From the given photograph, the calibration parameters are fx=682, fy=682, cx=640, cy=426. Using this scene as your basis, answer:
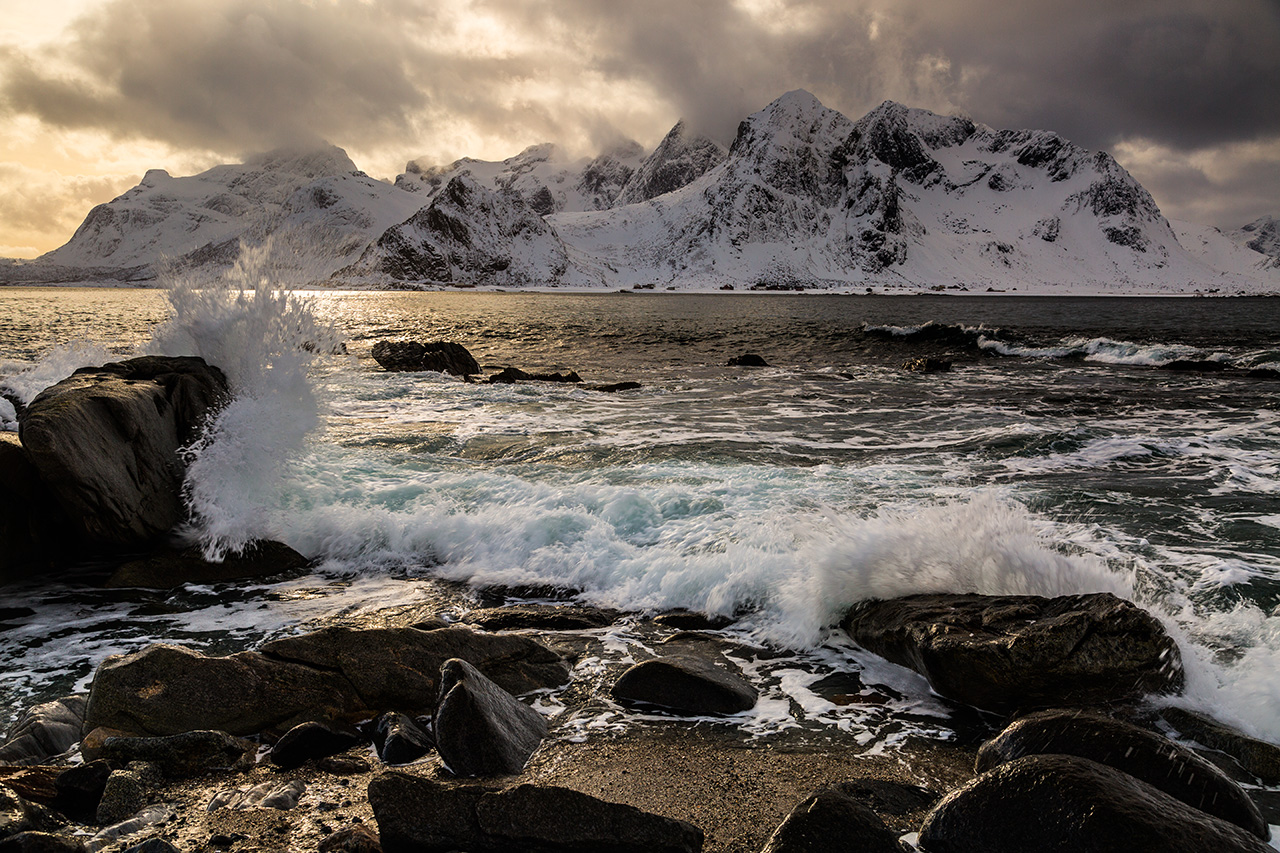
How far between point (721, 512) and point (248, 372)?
8237 mm

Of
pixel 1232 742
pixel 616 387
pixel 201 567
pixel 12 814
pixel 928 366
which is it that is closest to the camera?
pixel 12 814

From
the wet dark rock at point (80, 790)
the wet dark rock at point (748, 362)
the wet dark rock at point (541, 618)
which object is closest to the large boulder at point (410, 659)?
the wet dark rock at point (541, 618)

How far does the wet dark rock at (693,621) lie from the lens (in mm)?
6820

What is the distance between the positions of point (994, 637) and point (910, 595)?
1296 mm

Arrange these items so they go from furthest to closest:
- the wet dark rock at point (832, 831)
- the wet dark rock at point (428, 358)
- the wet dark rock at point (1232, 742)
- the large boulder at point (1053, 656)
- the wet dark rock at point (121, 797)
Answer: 1. the wet dark rock at point (428, 358)
2. the large boulder at point (1053, 656)
3. the wet dark rock at point (1232, 742)
4. the wet dark rock at point (121, 797)
5. the wet dark rock at point (832, 831)

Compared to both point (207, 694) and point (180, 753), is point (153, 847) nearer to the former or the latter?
point (180, 753)

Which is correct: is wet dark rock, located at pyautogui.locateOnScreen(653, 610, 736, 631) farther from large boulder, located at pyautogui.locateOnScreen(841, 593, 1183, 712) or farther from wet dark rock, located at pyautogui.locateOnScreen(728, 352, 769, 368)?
wet dark rock, located at pyautogui.locateOnScreen(728, 352, 769, 368)

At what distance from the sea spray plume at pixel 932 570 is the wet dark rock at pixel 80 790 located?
5233 millimetres

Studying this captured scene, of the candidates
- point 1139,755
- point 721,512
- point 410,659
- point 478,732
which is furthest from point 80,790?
point 721,512

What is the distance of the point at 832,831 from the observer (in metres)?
3.28

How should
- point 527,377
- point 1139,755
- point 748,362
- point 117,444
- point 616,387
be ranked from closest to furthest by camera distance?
point 1139,755, point 117,444, point 616,387, point 527,377, point 748,362

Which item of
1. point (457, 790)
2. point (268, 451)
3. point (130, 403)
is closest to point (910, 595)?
point (457, 790)

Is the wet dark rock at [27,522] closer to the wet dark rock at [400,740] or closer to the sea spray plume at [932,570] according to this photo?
the wet dark rock at [400,740]

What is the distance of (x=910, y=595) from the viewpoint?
6492mm
